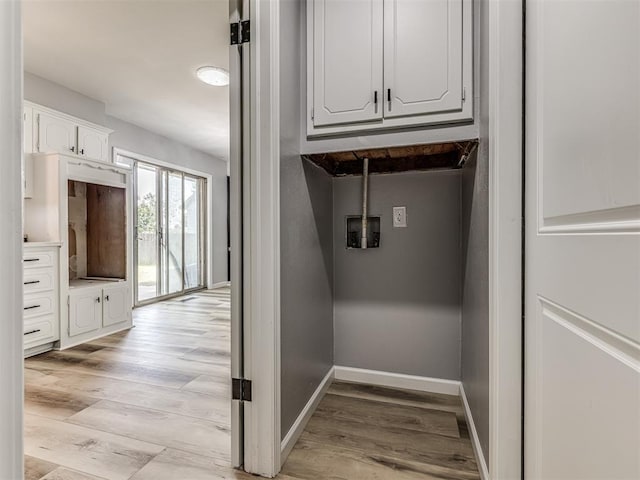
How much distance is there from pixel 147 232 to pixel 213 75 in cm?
282

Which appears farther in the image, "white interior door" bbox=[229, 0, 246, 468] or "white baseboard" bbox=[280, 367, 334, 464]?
"white baseboard" bbox=[280, 367, 334, 464]

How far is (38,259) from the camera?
9.29 ft

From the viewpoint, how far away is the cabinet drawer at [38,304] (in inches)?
109

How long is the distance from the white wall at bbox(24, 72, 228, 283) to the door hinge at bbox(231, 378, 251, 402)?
3.50m

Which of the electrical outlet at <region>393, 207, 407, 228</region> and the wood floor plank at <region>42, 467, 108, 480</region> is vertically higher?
the electrical outlet at <region>393, 207, 407, 228</region>

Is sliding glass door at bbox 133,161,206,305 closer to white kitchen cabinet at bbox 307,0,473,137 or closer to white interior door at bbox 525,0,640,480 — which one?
white kitchen cabinet at bbox 307,0,473,137

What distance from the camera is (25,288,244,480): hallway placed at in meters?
1.45

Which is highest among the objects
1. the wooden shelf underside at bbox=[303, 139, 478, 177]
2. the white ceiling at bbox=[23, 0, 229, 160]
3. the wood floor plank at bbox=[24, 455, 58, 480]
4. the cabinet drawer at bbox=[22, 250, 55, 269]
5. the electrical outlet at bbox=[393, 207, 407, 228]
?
the white ceiling at bbox=[23, 0, 229, 160]

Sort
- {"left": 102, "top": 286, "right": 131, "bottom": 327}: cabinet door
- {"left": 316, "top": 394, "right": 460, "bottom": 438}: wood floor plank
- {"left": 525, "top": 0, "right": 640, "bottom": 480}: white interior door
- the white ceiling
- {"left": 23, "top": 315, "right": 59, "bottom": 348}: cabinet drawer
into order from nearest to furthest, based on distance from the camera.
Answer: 1. {"left": 525, "top": 0, "right": 640, "bottom": 480}: white interior door
2. {"left": 316, "top": 394, "right": 460, "bottom": 438}: wood floor plank
3. the white ceiling
4. {"left": 23, "top": 315, "right": 59, "bottom": 348}: cabinet drawer
5. {"left": 102, "top": 286, "right": 131, "bottom": 327}: cabinet door

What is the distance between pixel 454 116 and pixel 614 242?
108cm

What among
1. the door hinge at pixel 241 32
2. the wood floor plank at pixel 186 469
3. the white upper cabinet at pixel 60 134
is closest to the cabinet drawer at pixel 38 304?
the white upper cabinet at pixel 60 134

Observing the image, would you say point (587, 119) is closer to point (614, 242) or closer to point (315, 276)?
point (614, 242)

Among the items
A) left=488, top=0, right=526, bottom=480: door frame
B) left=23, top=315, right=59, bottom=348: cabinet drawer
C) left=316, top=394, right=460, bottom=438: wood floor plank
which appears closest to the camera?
left=488, top=0, right=526, bottom=480: door frame

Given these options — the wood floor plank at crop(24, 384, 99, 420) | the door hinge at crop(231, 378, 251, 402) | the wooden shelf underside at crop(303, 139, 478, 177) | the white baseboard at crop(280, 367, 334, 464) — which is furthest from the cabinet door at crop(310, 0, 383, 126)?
the wood floor plank at crop(24, 384, 99, 420)
